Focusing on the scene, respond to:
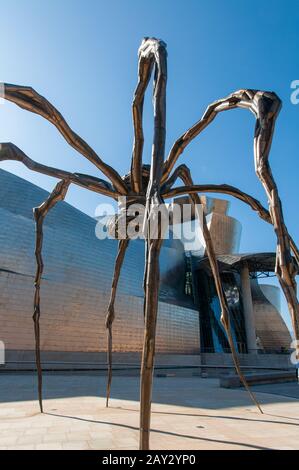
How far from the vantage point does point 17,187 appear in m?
30.9

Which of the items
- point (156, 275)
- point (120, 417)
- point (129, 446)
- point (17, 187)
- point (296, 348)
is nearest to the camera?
point (296, 348)

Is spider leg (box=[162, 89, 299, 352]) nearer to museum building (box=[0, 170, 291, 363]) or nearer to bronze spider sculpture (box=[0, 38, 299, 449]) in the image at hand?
bronze spider sculpture (box=[0, 38, 299, 449])

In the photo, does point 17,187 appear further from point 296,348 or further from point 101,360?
point 296,348

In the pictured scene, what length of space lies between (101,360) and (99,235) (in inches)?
→ 468

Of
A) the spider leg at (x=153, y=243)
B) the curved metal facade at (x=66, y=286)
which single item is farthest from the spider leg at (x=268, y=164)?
the curved metal facade at (x=66, y=286)

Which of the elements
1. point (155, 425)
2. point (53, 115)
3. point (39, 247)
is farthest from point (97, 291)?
point (53, 115)

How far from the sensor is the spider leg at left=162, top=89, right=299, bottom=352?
211cm

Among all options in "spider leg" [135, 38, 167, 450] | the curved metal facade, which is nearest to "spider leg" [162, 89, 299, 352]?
"spider leg" [135, 38, 167, 450]

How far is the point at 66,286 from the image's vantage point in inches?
1158

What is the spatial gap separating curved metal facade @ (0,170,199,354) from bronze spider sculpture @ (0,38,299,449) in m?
21.4

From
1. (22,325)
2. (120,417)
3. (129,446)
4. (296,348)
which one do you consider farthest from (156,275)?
(22,325)

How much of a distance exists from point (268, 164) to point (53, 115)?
3245mm

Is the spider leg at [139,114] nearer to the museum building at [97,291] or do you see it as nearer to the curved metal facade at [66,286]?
the museum building at [97,291]

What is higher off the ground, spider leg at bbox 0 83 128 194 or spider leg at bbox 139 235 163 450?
spider leg at bbox 0 83 128 194
